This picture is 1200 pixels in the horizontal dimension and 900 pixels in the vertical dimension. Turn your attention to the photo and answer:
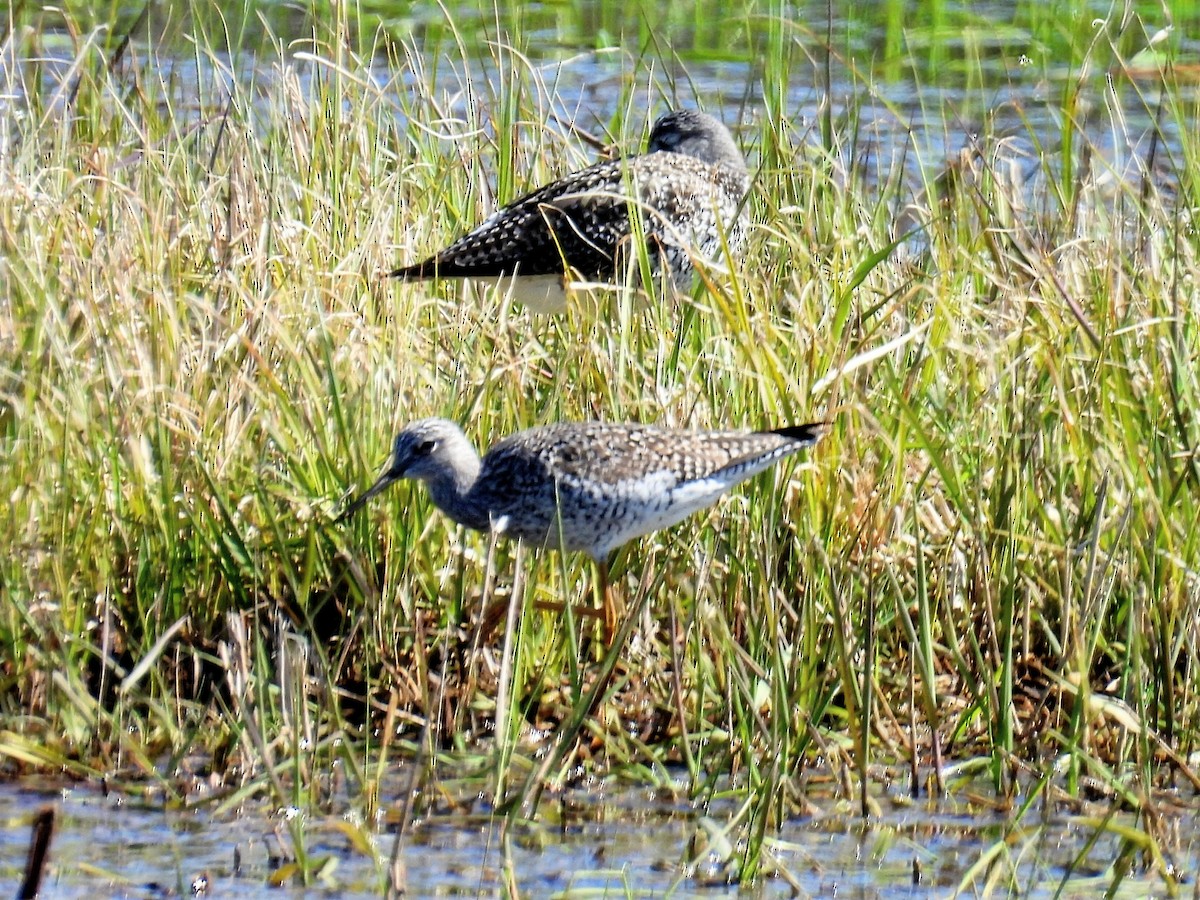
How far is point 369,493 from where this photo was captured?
4289 millimetres

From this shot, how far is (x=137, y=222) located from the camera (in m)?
5.62

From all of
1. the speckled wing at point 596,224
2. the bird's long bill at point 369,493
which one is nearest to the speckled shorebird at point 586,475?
the bird's long bill at point 369,493

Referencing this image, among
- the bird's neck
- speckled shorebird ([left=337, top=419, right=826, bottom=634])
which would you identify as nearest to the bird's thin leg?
speckled shorebird ([left=337, top=419, right=826, bottom=634])

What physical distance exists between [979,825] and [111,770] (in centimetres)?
175

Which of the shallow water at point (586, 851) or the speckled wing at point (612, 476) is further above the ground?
the speckled wing at point (612, 476)

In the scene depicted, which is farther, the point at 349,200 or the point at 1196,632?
the point at 349,200

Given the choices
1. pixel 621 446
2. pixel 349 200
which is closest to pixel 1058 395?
pixel 621 446

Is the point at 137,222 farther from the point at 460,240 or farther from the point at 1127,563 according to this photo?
the point at 1127,563

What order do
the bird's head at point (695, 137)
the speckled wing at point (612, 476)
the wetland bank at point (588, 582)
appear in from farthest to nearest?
1. the bird's head at point (695, 137)
2. the speckled wing at point (612, 476)
3. the wetland bank at point (588, 582)

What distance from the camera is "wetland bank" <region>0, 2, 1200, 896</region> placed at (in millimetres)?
3742

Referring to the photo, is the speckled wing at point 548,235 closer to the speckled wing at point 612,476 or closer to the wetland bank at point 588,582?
the wetland bank at point 588,582

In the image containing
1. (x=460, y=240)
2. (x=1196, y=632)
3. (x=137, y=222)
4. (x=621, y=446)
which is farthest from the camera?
(x=460, y=240)

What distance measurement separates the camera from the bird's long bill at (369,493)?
4.27 m

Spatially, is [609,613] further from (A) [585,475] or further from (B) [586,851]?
(B) [586,851]
